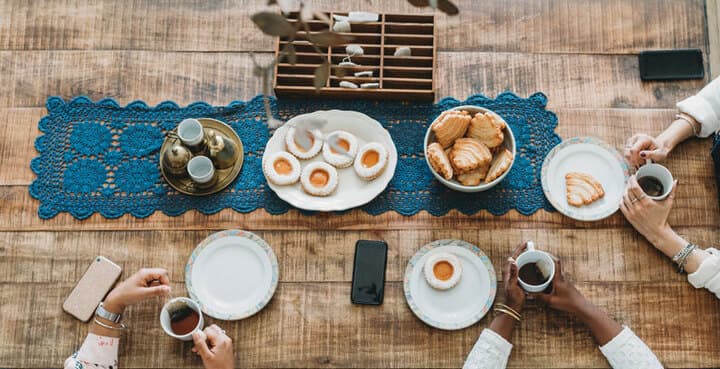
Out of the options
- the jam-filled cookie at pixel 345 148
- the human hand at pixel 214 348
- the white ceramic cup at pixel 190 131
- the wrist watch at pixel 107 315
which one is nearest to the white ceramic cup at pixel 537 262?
the jam-filled cookie at pixel 345 148

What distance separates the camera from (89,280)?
6.18 feet

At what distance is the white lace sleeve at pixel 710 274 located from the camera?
178 cm

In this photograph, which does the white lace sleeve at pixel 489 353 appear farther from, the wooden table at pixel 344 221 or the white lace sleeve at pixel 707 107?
the white lace sleeve at pixel 707 107

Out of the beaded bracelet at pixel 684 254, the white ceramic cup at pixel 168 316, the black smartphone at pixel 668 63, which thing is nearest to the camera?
the white ceramic cup at pixel 168 316

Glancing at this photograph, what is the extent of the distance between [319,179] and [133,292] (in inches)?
27.3

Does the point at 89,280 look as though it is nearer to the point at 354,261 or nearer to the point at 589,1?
the point at 354,261

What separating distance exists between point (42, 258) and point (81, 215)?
195 millimetres

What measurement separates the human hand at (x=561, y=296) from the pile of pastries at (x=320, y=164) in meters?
0.65

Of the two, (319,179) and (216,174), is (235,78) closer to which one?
(216,174)

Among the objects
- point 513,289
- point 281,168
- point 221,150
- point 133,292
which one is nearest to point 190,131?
point 221,150

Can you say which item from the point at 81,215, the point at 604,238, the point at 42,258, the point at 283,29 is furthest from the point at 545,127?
the point at 42,258

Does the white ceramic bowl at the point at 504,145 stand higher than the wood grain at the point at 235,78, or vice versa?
the wood grain at the point at 235,78

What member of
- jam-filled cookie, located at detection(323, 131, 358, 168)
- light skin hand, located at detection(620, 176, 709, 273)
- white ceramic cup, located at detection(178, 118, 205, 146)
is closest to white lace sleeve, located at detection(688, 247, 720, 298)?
light skin hand, located at detection(620, 176, 709, 273)

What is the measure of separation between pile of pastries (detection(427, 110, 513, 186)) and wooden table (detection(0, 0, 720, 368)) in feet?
0.62
